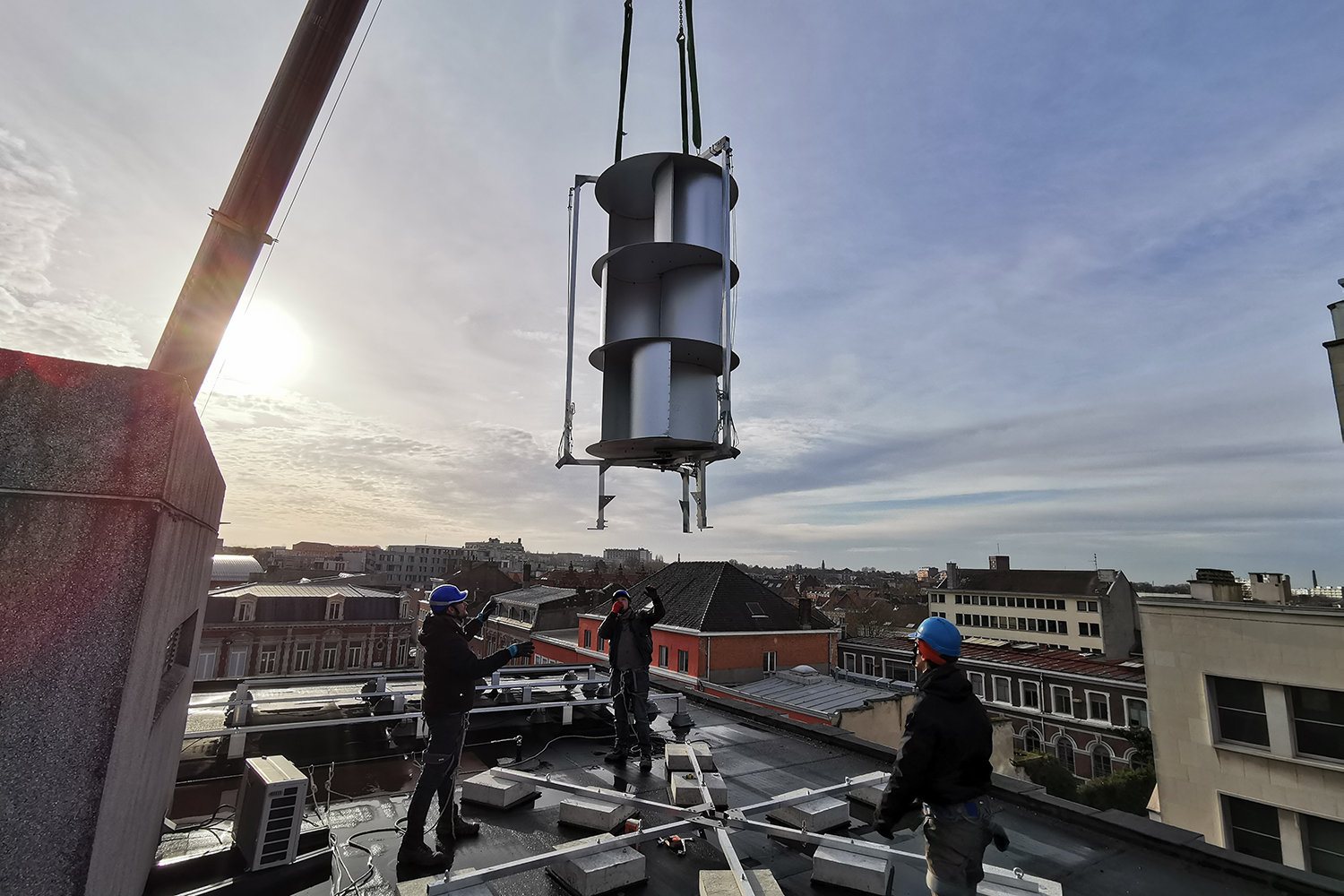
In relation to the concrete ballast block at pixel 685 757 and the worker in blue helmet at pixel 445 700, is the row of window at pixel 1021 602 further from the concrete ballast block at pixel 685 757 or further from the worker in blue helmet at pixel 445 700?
the worker in blue helmet at pixel 445 700

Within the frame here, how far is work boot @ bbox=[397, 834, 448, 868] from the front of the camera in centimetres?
466

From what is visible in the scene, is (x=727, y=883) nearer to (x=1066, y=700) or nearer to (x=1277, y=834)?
(x=1277, y=834)

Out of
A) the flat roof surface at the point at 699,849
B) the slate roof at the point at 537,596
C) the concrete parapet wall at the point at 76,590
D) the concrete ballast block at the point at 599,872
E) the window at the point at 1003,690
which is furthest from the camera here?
the slate roof at the point at 537,596

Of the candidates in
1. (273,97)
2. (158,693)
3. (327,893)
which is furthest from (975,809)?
(273,97)

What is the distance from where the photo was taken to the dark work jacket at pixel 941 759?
3.64 m

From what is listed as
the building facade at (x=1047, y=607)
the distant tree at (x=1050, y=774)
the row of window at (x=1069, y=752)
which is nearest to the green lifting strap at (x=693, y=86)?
the distant tree at (x=1050, y=774)

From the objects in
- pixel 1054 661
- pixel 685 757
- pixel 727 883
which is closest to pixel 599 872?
pixel 727 883

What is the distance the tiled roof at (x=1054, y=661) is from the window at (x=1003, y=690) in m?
1.24

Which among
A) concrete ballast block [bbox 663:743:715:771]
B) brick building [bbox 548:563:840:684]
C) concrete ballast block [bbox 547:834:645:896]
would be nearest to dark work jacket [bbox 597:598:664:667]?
Result: concrete ballast block [bbox 663:743:715:771]

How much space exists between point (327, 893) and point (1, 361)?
3973 millimetres

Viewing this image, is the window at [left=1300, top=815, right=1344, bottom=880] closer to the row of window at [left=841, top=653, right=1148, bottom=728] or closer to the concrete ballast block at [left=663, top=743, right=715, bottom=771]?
the row of window at [left=841, top=653, right=1148, bottom=728]

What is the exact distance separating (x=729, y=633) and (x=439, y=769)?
30.4 metres

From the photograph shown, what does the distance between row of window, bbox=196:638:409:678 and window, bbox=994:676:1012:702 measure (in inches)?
1638

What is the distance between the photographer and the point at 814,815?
5.34 metres
